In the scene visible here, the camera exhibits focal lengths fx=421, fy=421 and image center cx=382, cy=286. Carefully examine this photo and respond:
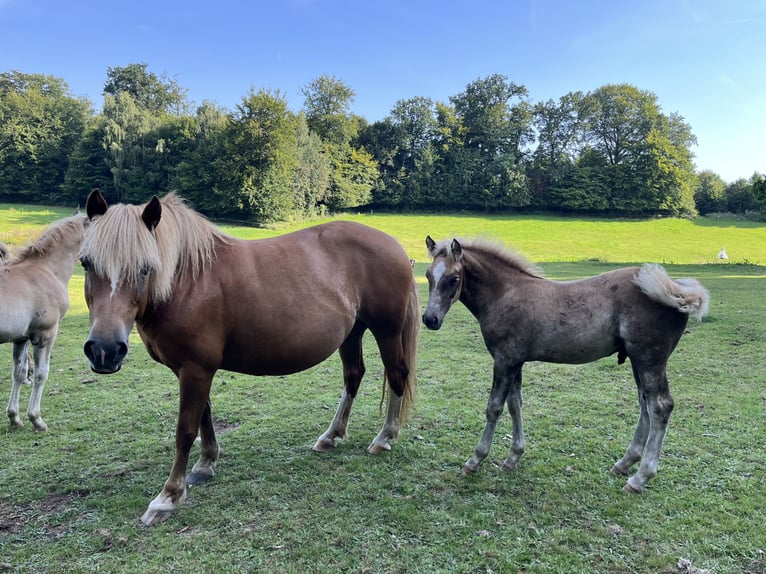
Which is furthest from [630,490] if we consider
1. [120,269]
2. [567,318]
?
[120,269]

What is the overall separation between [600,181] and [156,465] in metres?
51.2

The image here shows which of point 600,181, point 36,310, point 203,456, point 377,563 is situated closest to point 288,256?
point 203,456

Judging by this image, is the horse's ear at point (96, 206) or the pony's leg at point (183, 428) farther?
the pony's leg at point (183, 428)

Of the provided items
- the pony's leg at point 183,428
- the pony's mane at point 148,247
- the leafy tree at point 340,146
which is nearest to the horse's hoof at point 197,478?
the pony's leg at point 183,428

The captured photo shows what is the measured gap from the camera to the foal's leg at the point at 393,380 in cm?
378

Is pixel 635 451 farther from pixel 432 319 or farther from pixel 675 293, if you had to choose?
pixel 432 319

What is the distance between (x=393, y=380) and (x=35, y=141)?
54.8 m

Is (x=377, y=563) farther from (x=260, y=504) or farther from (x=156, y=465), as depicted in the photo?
(x=156, y=465)

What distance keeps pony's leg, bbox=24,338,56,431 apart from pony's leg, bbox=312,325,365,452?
279 cm

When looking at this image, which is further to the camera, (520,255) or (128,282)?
(520,255)

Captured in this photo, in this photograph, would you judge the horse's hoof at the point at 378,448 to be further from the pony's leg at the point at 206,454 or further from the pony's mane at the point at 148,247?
the pony's mane at the point at 148,247

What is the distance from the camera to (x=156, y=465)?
3455 mm

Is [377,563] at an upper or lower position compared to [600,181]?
lower

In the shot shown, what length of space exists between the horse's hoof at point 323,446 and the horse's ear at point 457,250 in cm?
198
